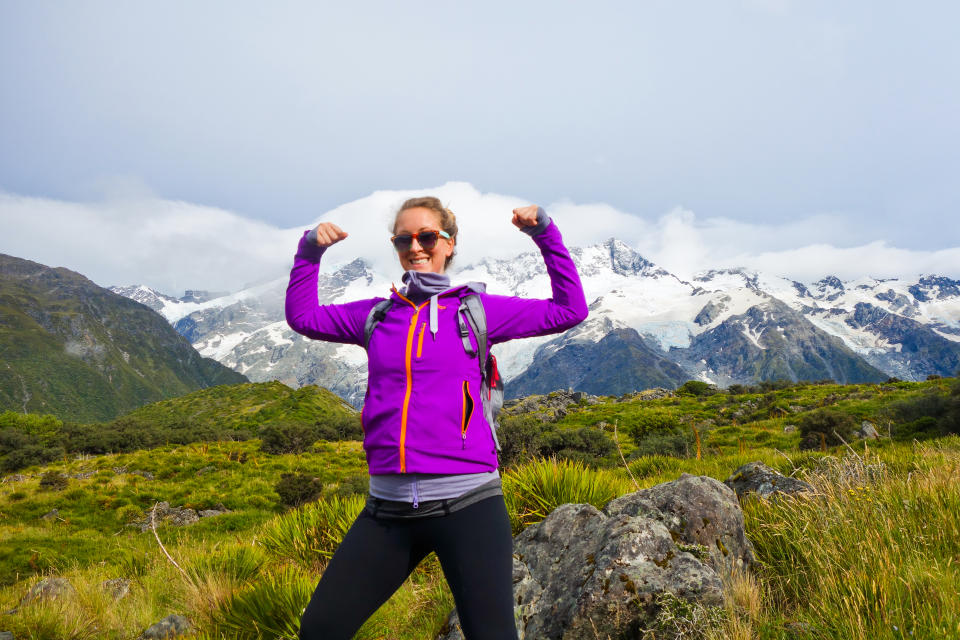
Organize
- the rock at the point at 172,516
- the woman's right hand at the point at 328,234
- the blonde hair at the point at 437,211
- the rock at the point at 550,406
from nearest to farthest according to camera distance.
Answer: the woman's right hand at the point at 328,234 → the blonde hair at the point at 437,211 → the rock at the point at 172,516 → the rock at the point at 550,406

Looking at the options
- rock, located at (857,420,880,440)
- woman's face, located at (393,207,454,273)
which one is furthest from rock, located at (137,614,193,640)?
rock, located at (857,420,880,440)

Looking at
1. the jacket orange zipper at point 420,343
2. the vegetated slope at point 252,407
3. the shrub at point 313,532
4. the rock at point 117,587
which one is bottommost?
the vegetated slope at point 252,407

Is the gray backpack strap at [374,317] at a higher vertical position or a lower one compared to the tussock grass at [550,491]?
higher

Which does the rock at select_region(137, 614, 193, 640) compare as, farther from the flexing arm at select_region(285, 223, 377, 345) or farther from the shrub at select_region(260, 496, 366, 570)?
the flexing arm at select_region(285, 223, 377, 345)

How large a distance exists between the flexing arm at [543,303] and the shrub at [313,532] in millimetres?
5557

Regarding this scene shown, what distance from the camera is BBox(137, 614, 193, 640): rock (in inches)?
207

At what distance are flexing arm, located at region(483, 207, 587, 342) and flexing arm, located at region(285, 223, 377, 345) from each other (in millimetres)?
797

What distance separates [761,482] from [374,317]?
6.34 metres

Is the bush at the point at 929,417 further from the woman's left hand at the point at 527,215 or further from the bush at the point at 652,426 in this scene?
the woman's left hand at the point at 527,215

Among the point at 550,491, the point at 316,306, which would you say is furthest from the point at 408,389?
the point at 550,491

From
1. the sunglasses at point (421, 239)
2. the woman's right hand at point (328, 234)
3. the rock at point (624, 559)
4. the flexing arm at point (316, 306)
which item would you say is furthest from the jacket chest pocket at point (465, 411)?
the rock at point (624, 559)

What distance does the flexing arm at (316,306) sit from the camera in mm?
2814

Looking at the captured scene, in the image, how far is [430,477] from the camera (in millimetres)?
2254

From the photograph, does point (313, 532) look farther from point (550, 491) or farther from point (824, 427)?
point (824, 427)
